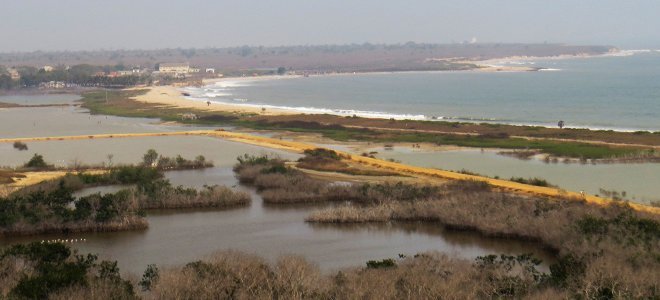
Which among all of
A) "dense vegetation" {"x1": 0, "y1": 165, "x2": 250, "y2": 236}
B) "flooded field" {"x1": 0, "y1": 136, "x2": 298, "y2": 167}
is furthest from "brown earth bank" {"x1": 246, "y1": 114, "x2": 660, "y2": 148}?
"dense vegetation" {"x1": 0, "y1": 165, "x2": 250, "y2": 236}

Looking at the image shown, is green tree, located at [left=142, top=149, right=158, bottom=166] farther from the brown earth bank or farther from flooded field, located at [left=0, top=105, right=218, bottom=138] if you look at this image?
the brown earth bank

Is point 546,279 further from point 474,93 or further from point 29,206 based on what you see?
point 474,93

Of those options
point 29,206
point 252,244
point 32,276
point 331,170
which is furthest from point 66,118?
point 32,276

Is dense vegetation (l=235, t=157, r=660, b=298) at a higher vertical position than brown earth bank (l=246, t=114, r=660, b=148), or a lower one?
lower

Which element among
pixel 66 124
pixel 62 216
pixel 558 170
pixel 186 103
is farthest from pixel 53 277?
pixel 186 103

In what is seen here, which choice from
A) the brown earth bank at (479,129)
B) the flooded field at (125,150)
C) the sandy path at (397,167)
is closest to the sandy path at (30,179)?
the flooded field at (125,150)

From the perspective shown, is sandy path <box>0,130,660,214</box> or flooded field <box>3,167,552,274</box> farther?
sandy path <box>0,130,660,214</box>

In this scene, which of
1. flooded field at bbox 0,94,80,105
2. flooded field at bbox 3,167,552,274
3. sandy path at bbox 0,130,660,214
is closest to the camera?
flooded field at bbox 3,167,552,274
